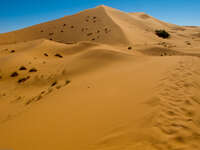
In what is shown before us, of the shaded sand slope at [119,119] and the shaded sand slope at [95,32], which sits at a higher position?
the shaded sand slope at [95,32]

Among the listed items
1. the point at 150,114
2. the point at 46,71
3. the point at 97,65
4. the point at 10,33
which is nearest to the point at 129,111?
the point at 150,114

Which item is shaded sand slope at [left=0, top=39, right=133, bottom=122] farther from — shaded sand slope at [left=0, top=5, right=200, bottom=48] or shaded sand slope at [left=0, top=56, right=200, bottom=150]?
shaded sand slope at [left=0, top=5, right=200, bottom=48]

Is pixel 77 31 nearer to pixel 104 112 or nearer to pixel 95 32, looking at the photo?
pixel 95 32

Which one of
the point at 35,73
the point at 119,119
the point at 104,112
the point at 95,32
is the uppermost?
the point at 95,32

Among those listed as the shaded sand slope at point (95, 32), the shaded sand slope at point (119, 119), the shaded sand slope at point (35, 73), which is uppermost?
the shaded sand slope at point (95, 32)

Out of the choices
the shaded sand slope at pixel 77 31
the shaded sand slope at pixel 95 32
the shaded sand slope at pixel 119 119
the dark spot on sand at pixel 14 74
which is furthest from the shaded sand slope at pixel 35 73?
the shaded sand slope at pixel 77 31

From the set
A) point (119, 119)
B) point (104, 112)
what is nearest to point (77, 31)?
point (104, 112)

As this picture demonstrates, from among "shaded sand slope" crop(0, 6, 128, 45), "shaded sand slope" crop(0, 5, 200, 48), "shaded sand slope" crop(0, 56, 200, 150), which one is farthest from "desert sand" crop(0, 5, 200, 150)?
"shaded sand slope" crop(0, 6, 128, 45)

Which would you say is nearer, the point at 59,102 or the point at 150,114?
the point at 150,114

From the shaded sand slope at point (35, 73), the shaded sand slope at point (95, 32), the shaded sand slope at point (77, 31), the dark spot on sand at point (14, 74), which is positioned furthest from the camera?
the shaded sand slope at point (77, 31)

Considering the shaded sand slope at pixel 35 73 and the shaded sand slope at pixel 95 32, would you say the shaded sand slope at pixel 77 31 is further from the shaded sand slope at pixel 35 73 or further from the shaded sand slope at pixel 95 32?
the shaded sand slope at pixel 35 73

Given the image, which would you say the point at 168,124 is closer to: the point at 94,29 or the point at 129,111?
the point at 129,111

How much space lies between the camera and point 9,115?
5219mm

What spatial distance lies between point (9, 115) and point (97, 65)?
603cm
